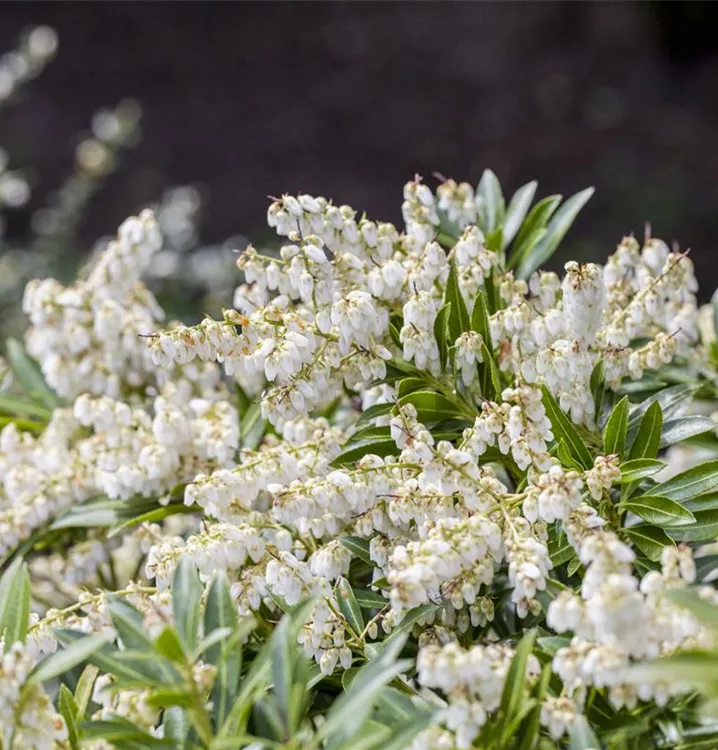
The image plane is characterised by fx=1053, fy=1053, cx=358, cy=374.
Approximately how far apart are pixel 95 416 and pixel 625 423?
893 millimetres

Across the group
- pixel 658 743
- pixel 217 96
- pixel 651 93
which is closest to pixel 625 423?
pixel 658 743

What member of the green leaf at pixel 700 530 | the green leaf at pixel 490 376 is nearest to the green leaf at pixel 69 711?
the green leaf at pixel 490 376

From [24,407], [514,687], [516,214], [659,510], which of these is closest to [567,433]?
[659,510]

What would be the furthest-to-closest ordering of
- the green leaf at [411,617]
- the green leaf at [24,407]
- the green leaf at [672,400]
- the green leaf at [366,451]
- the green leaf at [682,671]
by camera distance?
1. the green leaf at [24,407]
2. the green leaf at [672,400]
3. the green leaf at [366,451]
4. the green leaf at [411,617]
5. the green leaf at [682,671]

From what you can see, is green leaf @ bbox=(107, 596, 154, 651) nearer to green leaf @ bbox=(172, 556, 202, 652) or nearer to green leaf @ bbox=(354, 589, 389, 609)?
green leaf @ bbox=(172, 556, 202, 652)

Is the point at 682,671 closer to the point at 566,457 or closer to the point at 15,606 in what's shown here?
the point at 566,457

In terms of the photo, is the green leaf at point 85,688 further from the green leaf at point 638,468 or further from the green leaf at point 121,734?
the green leaf at point 638,468

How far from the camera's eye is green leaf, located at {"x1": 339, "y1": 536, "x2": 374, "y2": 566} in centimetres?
135

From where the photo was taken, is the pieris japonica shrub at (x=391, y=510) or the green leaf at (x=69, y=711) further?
the green leaf at (x=69, y=711)

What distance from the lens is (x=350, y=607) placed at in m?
1.30

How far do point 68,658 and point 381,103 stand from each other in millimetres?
6378

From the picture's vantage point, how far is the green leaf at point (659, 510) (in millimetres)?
1289

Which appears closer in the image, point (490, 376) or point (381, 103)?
point (490, 376)

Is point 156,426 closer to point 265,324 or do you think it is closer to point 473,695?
point 265,324
